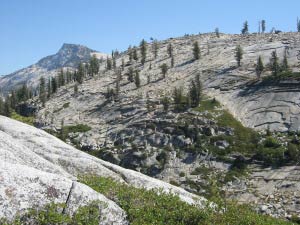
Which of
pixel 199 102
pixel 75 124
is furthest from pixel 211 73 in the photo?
pixel 75 124

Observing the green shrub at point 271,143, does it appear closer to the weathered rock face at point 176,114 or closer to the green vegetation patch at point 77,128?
the weathered rock face at point 176,114

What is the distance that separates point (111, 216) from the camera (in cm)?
1850

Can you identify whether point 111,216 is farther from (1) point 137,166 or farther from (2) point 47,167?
(1) point 137,166

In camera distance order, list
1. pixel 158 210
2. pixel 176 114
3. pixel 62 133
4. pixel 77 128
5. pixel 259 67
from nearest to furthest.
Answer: pixel 158 210 < pixel 176 114 < pixel 62 133 < pixel 77 128 < pixel 259 67

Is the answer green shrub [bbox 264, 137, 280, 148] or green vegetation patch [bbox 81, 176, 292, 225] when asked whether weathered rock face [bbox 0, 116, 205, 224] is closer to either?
green vegetation patch [bbox 81, 176, 292, 225]

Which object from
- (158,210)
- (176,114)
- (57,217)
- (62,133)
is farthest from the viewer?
(62,133)

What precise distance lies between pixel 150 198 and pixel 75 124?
13359 cm

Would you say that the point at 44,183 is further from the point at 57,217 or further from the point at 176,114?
the point at 176,114

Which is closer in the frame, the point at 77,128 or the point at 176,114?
the point at 176,114

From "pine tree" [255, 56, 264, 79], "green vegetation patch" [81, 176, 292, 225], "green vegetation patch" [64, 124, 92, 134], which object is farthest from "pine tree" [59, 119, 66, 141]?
"green vegetation patch" [81, 176, 292, 225]

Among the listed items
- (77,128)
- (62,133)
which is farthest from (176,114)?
(62,133)

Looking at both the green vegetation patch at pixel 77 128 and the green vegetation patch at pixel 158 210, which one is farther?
the green vegetation patch at pixel 77 128

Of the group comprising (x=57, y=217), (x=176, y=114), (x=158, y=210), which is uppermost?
(x=57, y=217)

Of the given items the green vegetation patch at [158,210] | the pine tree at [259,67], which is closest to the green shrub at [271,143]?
the pine tree at [259,67]
